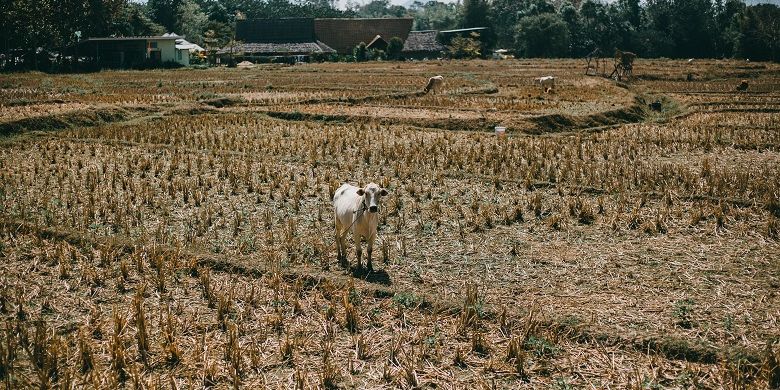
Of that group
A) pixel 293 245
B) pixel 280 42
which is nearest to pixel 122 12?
pixel 280 42

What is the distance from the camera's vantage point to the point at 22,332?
5535 millimetres

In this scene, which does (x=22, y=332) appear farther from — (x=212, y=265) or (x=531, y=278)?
(x=531, y=278)

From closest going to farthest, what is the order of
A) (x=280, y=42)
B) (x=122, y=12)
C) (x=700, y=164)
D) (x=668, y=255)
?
1. (x=668, y=255)
2. (x=700, y=164)
3. (x=122, y=12)
4. (x=280, y=42)

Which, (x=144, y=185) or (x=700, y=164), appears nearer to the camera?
(x=144, y=185)

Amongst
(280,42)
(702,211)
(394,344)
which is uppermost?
(280,42)

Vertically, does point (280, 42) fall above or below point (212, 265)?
above

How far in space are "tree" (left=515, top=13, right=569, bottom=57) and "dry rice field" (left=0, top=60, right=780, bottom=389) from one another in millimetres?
39448

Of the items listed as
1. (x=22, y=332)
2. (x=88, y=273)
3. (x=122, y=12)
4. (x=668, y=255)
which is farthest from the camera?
(x=122, y=12)

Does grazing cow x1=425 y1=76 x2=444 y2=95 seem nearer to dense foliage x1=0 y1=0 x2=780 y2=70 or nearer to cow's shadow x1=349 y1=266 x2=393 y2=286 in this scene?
cow's shadow x1=349 y1=266 x2=393 y2=286

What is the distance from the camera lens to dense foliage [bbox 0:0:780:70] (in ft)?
139

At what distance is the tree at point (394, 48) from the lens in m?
57.9

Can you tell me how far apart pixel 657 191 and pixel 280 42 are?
181 ft

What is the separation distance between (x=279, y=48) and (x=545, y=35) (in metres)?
23.2

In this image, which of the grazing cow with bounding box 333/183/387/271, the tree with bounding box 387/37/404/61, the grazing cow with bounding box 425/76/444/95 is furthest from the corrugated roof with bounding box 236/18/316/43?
the grazing cow with bounding box 333/183/387/271
